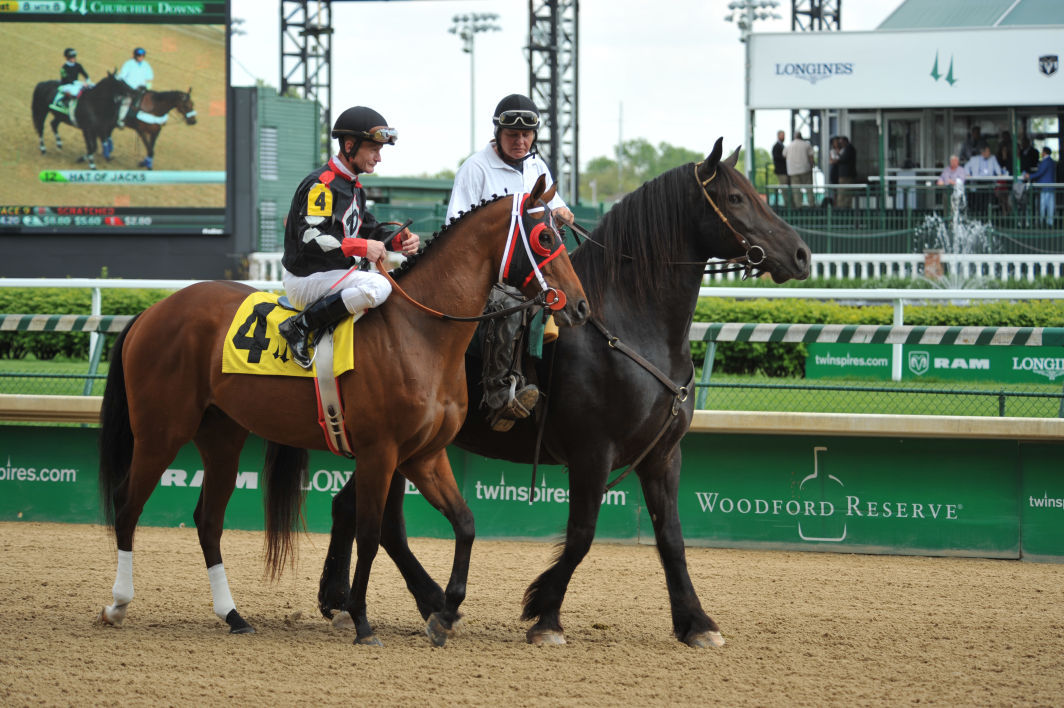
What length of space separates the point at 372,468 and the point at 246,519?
3.48 metres

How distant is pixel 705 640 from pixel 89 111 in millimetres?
16702

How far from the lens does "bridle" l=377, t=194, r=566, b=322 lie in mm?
4883

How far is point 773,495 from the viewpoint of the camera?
7766 millimetres

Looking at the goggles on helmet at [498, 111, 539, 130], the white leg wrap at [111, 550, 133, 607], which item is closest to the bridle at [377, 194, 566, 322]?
the goggles on helmet at [498, 111, 539, 130]

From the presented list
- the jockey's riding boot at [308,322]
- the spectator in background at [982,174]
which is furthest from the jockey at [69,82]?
the jockey's riding boot at [308,322]

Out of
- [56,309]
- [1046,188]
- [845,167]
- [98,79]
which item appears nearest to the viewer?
[56,309]

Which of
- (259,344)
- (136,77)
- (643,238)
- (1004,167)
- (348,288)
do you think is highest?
(136,77)

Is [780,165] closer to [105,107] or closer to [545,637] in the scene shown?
[105,107]

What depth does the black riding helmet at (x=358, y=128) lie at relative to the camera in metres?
5.20

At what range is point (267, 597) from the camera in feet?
20.6

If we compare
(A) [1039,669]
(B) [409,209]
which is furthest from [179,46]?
(A) [1039,669]

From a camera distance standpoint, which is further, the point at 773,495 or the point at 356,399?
the point at 773,495

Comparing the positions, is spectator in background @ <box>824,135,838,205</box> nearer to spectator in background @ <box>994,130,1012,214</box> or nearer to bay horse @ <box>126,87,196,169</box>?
spectator in background @ <box>994,130,1012,214</box>

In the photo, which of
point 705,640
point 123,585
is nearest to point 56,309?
point 123,585
